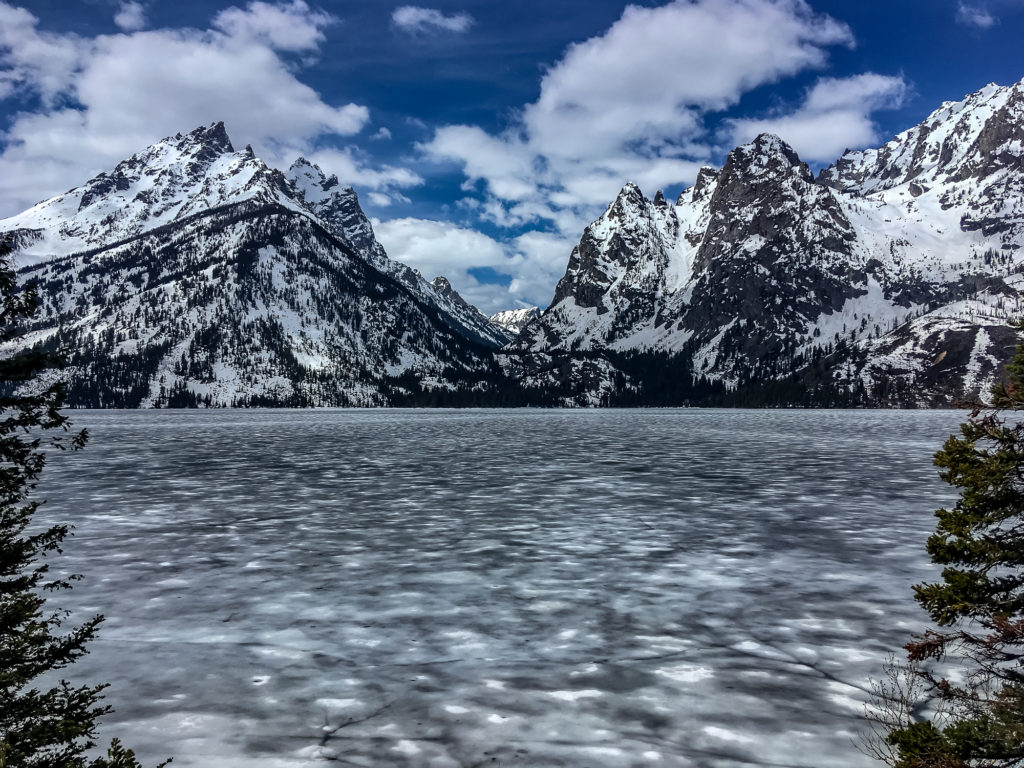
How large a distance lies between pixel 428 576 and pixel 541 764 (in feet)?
38.7

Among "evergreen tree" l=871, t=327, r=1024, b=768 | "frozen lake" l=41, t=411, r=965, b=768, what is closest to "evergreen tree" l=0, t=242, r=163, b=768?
"frozen lake" l=41, t=411, r=965, b=768

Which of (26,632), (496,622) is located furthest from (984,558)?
(26,632)

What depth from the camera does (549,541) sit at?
26.7 m

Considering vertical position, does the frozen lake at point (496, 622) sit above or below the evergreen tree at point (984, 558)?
below

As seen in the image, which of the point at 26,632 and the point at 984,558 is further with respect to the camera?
the point at 984,558

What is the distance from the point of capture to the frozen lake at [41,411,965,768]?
35.8ft

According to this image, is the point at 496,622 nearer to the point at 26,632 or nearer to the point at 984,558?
the point at 26,632

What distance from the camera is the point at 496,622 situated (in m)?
16.7

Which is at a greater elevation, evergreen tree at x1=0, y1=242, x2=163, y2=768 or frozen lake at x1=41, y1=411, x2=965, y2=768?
evergreen tree at x1=0, y1=242, x2=163, y2=768

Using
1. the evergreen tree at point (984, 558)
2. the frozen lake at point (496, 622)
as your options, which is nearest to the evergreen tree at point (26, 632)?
the frozen lake at point (496, 622)

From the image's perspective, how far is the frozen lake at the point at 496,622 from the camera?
35.8ft

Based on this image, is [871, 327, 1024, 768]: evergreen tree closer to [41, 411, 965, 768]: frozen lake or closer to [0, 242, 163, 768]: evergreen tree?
[41, 411, 965, 768]: frozen lake

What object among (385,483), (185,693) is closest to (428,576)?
(185,693)

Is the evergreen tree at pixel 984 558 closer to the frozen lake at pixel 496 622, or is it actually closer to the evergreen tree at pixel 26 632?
the frozen lake at pixel 496 622
